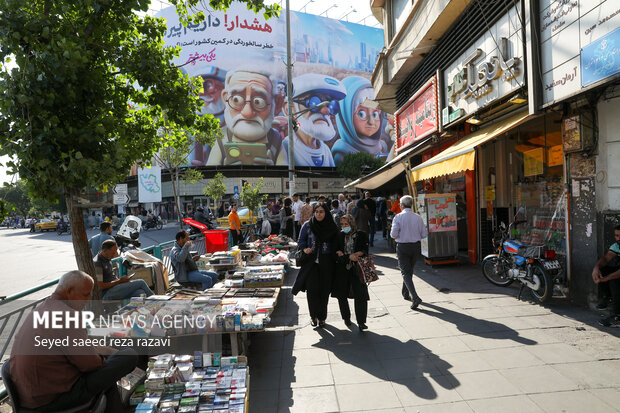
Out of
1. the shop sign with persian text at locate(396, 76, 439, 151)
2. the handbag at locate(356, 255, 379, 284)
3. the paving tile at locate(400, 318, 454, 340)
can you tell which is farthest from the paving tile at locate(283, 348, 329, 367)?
the shop sign with persian text at locate(396, 76, 439, 151)

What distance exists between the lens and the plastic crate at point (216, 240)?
35.1 ft

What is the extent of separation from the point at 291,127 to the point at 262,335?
14264 mm

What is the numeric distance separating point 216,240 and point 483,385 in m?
8.32

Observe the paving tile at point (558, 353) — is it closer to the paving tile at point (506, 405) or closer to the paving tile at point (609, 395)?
the paving tile at point (609, 395)

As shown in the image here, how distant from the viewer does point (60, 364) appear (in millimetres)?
2740

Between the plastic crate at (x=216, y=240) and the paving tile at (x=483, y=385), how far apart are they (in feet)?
26.0

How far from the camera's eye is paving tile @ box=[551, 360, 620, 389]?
3500 millimetres

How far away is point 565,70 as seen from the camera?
216 inches

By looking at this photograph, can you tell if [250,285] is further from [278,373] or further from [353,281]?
[278,373]

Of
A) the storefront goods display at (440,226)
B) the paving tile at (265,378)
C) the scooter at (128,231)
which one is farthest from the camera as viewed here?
the scooter at (128,231)

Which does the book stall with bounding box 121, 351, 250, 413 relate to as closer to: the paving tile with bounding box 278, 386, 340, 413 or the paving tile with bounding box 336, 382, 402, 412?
the paving tile with bounding box 278, 386, 340, 413

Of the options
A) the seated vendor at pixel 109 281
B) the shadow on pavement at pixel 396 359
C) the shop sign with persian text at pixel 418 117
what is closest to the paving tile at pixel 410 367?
the shadow on pavement at pixel 396 359

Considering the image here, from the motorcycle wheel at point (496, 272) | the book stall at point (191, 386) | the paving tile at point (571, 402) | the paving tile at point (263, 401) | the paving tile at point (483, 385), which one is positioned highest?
the motorcycle wheel at point (496, 272)

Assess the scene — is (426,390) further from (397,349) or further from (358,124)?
(358,124)
